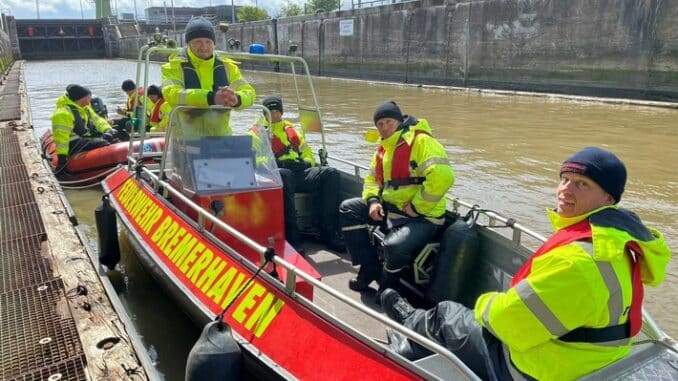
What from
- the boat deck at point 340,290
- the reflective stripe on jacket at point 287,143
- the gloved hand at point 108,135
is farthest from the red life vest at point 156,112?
the boat deck at point 340,290

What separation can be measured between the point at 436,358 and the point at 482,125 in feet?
33.3

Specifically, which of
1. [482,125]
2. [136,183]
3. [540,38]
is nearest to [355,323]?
[136,183]

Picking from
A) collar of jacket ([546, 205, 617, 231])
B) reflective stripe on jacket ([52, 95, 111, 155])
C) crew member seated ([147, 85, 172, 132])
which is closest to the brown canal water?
reflective stripe on jacket ([52, 95, 111, 155])

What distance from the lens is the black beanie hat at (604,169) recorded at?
1542 mm

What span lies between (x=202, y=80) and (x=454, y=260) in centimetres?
230

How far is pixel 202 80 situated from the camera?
3852mm

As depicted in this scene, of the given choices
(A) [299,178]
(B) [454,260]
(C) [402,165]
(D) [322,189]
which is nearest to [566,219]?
(B) [454,260]

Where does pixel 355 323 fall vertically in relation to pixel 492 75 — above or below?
below

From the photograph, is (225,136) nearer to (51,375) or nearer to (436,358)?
(51,375)

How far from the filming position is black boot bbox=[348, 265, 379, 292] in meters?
3.71

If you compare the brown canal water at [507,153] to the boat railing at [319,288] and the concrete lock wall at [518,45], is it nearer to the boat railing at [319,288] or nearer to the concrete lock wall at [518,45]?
the boat railing at [319,288]

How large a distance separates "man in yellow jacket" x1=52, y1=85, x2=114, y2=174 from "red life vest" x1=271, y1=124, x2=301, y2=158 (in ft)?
12.4

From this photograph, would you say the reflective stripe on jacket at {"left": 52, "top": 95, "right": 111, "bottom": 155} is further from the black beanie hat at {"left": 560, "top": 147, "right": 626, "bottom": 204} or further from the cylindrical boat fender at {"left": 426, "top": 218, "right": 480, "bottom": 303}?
the black beanie hat at {"left": 560, "top": 147, "right": 626, "bottom": 204}

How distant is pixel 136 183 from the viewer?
15.3ft
